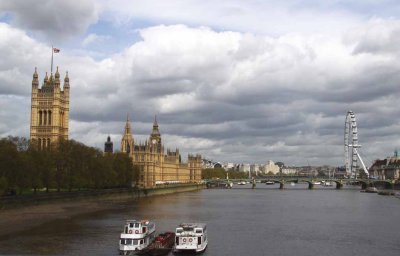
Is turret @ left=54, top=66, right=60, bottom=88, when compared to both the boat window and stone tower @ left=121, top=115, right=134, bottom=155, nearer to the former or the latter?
stone tower @ left=121, top=115, right=134, bottom=155

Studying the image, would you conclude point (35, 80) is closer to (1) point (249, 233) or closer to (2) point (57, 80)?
(2) point (57, 80)

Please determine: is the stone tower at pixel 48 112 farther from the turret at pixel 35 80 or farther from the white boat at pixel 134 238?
the white boat at pixel 134 238

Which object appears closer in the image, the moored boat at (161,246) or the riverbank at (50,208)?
the moored boat at (161,246)

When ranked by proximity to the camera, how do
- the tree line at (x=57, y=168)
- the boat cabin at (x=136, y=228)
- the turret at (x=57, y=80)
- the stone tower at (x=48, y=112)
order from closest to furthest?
the boat cabin at (x=136, y=228) → the tree line at (x=57, y=168) → the stone tower at (x=48, y=112) → the turret at (x=57, y=80)

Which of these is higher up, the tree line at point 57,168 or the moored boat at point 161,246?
the tree line at point 57,168

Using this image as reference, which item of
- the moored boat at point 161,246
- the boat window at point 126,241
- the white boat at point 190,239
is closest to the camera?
the moored boat at point 161,246

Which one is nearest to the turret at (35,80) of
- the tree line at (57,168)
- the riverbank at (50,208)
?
the tree line at (57,168)

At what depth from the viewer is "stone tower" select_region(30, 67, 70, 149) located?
13788cm

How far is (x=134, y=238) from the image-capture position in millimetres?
45875

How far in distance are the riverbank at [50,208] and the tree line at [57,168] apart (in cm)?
260

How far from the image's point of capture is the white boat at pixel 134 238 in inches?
1790

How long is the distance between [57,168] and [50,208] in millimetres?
16947

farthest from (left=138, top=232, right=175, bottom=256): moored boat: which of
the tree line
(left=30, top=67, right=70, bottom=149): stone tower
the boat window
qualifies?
(left=30, top=67, right=70, bottom=149): stone tower

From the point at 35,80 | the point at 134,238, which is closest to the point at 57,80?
the point at 35,80
